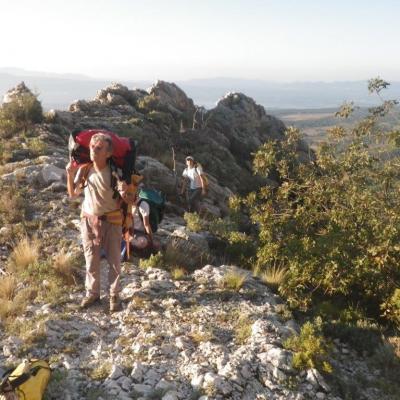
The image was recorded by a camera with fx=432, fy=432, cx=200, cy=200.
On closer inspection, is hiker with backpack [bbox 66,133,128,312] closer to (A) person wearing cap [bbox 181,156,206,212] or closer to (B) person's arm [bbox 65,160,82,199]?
(B) person's arm [bbox 65,160,82,199]

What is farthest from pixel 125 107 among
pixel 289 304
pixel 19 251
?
pixel 289 304

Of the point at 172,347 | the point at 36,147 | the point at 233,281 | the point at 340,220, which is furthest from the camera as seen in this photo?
the point at 36,147

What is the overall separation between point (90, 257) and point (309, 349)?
130 inches

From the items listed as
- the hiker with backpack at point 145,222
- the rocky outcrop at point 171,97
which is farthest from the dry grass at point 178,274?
the rocky outcrop at point 171,97

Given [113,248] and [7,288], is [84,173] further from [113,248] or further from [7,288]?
[7,288]

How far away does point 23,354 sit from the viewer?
5266mm

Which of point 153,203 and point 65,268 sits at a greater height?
point 153,203

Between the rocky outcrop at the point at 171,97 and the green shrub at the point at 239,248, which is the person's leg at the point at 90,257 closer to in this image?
the green shrub at the point at 239,248

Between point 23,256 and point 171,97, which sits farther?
point 171,97

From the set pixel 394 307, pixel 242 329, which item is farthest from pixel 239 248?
pixel 242 329

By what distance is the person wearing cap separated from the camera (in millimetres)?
13695

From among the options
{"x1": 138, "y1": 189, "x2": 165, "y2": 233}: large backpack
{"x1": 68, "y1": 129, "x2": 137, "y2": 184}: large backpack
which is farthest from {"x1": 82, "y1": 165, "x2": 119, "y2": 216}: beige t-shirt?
{"x1": 138, "y1": 189, "x2": 165, "y2": 233}: large backpack

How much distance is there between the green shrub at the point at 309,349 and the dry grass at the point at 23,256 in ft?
14.9

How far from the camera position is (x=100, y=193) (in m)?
6.04
